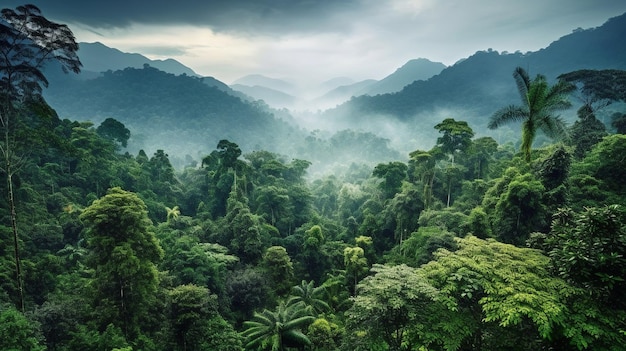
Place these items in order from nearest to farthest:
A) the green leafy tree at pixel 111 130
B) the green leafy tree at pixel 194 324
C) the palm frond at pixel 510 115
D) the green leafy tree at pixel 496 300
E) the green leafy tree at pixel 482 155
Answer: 1. the green leafy tree at pixel 496 300
2. the green leafy tree at pixel 194 324
3. the palm frond at pixel 510 115
4. the green leafy tree at pixel 482 155
5. the green leafy tree at pixel 111 130

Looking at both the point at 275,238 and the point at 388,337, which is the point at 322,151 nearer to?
the point at 275,238

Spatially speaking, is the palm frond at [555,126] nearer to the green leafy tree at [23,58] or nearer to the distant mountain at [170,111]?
the green leafy tree at [23,58]

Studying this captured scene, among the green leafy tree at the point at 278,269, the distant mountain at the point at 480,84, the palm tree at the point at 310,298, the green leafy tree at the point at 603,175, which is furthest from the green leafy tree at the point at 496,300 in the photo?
the distant mountain at the point at 480,84

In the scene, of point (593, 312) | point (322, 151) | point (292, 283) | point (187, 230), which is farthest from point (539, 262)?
point (322, 151)

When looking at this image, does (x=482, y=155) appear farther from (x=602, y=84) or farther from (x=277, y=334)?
(x=277, y=334)

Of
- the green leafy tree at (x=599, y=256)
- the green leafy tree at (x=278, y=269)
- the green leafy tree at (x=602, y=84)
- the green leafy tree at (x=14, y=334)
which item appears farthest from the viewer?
the green leafy tree at (x=602, y=84)

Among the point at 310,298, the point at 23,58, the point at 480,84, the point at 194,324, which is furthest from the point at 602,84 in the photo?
the point at 480,84
